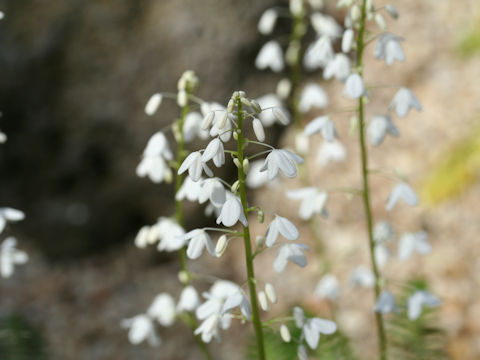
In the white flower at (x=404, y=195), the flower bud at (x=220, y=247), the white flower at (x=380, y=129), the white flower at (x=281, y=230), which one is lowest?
the flower bud at (x=220, y=247)

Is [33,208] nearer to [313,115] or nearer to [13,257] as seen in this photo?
[13,257]

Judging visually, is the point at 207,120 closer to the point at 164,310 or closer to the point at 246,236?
the point at 246,236

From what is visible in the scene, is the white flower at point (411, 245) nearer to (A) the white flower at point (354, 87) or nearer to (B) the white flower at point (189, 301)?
(A) the white flower at point (354, 87)

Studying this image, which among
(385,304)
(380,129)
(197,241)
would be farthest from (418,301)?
(197,241)

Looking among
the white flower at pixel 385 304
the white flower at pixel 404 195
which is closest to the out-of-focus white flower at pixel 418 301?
the white flower at pixel 385 304

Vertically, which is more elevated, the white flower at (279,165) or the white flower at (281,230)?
the white flower at (279,165)

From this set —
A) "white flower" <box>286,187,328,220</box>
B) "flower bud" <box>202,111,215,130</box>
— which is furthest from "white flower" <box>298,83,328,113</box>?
"flower bud" <box>202,111,215,130</box>
